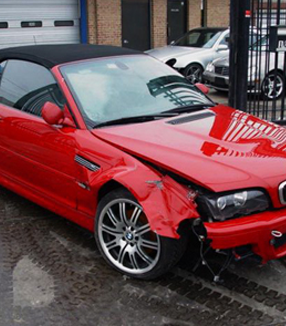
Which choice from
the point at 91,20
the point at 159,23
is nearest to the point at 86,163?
the point at 91,20

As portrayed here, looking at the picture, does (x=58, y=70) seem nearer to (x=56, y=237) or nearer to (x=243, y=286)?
(x=56, y=237)

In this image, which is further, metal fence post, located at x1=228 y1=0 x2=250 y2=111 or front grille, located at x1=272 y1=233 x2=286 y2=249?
metal fence post, located at x1=228 y1=0 x2=250 y2=111

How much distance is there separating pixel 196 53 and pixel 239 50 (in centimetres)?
647

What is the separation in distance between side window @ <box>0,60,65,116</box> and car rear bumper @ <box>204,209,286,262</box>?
1812 mm

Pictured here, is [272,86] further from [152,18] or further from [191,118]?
[152,18]

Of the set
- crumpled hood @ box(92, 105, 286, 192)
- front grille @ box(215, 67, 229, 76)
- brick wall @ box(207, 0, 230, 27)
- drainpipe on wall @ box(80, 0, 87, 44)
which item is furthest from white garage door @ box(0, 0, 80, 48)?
crumpled hood @ box(92, 105, 286, 192)

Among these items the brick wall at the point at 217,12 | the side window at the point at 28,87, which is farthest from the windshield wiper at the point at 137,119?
the brick wall at the point at 217,12

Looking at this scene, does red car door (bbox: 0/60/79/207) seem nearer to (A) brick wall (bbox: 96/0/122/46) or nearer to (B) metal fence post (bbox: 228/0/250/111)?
(B) metal fence post (bbox: 228/0/250/111)

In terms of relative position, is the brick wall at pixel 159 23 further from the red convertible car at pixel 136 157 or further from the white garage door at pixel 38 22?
the red convertible car at pixel 136 157

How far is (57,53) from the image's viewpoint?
459cm

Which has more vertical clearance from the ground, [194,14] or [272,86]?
[194,14]

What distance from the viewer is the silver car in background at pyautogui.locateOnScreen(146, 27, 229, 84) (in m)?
13.2

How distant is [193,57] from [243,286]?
10476mm

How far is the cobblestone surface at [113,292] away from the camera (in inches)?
126
